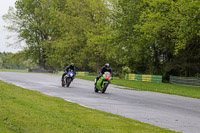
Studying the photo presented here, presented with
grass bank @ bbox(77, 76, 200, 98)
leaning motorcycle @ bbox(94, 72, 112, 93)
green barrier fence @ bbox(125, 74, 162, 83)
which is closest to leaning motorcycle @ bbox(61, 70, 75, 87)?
leaning motorcycle @ bbox(94, 72, 112, 93)

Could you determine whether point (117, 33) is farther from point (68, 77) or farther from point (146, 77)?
point (68, 77)

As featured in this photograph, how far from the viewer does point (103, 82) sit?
1978 cm

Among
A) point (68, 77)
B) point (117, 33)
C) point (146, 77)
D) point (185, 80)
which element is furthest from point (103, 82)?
point (117, 33)

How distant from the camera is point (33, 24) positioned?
239 feet

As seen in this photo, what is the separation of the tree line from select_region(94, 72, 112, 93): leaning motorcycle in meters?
14.3

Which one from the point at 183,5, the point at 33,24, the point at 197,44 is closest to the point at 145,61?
the point at 197,44

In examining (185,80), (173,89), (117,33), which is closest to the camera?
(173,89)

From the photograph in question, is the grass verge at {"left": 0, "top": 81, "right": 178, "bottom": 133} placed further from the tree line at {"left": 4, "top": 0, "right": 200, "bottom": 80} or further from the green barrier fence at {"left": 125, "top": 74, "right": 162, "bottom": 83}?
the green barrier fence at {"left": 125, "top": 74, "right": 162, "bottom": 83}

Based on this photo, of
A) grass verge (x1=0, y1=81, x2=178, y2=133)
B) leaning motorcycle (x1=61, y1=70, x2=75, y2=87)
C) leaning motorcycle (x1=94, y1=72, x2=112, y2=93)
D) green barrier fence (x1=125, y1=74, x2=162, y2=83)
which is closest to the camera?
grass verge (x1=0, y1=81, x2=178, y2=133)

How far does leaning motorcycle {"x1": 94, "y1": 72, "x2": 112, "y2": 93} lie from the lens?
19.4 meters

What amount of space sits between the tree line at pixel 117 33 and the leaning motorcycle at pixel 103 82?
14.3 metres

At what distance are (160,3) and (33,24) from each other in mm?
42604

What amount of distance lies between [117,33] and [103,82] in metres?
26.3

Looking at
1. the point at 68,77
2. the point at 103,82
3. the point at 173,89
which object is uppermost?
the point at 68,77
